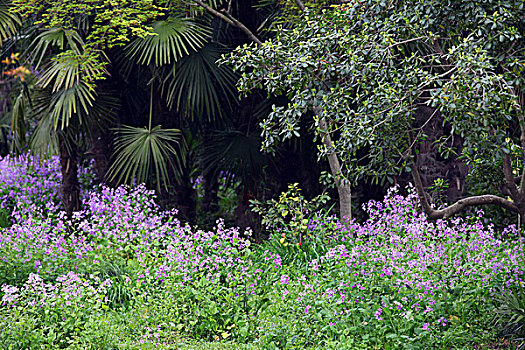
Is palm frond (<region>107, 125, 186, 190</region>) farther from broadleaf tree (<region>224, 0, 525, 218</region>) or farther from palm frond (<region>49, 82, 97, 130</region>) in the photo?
broadleaf tree (<region>224, 0, 525, 218</region>)

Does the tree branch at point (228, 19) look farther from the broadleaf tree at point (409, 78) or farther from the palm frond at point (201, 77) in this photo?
the broadleaf tree at point (409, 78)

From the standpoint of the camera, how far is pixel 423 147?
7.73 metres

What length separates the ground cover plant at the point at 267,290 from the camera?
4.53 m

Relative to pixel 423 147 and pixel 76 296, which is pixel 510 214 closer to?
pixel 423 147

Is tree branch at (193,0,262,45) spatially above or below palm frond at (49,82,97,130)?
above

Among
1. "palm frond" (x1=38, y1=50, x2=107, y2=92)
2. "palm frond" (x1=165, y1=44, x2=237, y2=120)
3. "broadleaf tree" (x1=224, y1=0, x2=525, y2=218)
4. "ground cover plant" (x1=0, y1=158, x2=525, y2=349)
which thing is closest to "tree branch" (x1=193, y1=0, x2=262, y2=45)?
"palm frond" (x1=165, y1=44, x2=237, y2=120)

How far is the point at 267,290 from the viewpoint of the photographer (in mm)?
5406

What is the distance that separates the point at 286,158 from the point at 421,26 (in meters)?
3.91

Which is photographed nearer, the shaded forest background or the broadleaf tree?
the broadleaf tree

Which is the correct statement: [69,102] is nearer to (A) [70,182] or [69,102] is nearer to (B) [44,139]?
(B) [44,139]

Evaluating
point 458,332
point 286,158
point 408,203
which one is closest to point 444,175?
point 408,203

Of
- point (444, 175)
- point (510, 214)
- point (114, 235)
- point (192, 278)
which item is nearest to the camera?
point (192, 278)

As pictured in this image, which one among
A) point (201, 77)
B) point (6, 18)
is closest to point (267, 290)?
point (201, 77)

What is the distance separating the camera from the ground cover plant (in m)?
4.53
